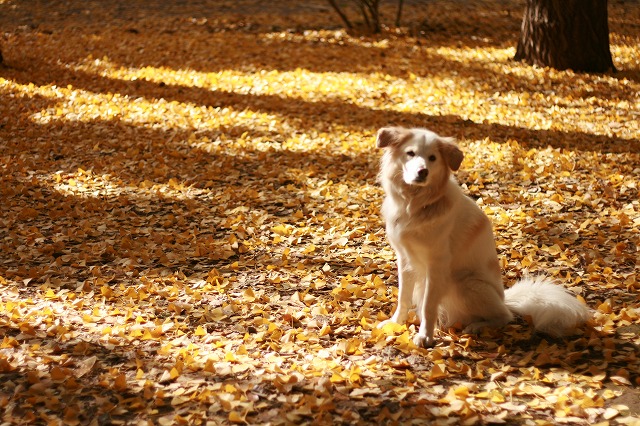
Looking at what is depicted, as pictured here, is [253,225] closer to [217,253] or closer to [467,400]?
[217,253]

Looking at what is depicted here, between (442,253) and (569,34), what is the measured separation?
785 centimetres

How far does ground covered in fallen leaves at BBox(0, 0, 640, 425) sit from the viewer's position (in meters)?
3.90

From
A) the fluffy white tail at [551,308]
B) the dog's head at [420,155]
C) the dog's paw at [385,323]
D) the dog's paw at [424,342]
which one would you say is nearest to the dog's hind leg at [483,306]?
the fluffy white tail at [551,308]

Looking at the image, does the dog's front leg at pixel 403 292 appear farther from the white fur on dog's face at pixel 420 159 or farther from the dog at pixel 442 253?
the white fur on dog's face at pixel 420 159

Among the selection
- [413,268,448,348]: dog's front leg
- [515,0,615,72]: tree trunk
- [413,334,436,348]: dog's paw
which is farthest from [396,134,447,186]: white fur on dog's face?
[515,0,615,72]: tree trunk

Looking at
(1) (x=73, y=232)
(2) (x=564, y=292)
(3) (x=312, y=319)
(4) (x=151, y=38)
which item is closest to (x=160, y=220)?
(1) (x=73, y=232)

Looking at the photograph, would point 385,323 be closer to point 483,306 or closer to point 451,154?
point 483,306

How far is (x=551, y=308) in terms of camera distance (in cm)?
438

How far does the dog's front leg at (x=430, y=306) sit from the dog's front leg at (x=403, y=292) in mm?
188

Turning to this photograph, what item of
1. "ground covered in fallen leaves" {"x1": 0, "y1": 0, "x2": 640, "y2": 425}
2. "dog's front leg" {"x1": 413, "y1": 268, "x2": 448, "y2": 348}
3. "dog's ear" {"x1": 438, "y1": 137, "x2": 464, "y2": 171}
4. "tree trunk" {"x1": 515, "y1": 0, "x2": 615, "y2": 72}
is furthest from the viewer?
"tree trunk" {"x1": 515, "y1": 0, "x2": 615, "y2": 72}

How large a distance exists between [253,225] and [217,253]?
0.73 metres

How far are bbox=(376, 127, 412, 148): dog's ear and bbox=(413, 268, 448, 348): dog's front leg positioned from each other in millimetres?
839

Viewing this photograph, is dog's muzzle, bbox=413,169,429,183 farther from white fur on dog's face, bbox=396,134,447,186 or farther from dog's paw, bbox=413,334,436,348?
dog's paw, bbox=413,334,436,348

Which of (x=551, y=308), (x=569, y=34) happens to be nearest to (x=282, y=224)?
(x=551, y=308)
